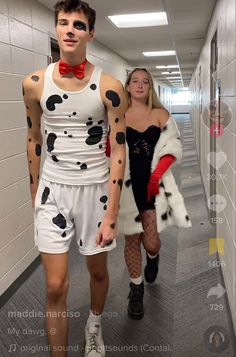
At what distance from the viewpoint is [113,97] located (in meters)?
Result: 1.47

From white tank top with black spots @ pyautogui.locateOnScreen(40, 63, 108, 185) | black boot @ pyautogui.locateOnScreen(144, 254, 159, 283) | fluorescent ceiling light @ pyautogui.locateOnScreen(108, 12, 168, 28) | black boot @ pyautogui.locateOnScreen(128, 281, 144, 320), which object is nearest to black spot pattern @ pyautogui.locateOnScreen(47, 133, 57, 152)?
white tank top with black spots @ pyautogui.locateOnScreen(40, 63, 108, 185)

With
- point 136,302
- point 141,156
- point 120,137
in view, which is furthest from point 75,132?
point 136,302

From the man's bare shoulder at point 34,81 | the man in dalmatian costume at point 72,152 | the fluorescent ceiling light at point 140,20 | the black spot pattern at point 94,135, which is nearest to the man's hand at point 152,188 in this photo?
the man in dalmatian costume at point 72,152

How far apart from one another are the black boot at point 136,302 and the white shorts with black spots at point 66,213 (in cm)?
61

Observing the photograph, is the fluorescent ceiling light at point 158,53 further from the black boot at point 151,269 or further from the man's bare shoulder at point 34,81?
the man's bare shoulder at point 34,81

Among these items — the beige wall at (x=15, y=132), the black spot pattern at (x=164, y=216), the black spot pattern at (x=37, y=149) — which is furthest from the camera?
the beige wall at (x=15, y=132)

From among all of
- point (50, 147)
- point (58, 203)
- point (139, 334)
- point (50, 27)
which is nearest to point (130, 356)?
point (139, 334)

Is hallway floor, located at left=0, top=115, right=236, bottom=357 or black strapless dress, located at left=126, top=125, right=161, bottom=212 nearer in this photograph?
hallway floor, located at left=0, top=115, right=236, bottom=357

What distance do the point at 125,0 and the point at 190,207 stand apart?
7.50 ft

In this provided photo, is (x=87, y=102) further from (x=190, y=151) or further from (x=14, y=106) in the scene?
(x=190, y=151)

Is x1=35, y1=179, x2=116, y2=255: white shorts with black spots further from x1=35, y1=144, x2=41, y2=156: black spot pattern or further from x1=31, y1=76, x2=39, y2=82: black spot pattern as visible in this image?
x1=31, y1=76, x2=39, y2=82: black spot pattern

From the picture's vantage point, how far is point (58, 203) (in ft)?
5.12

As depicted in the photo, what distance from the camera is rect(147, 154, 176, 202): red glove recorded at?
6.68ft

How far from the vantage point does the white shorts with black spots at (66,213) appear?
155 cm
